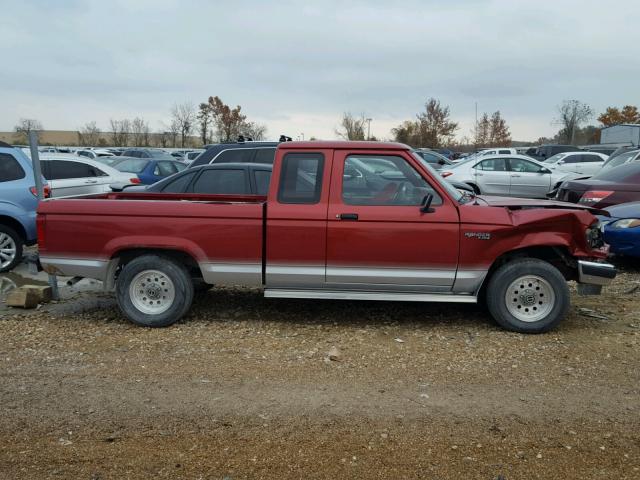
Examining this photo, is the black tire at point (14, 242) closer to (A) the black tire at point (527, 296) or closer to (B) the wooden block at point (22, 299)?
(B) the wooden block at point (22, 299)

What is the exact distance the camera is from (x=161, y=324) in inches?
214

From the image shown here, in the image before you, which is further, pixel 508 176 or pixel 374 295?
pixel 508 176

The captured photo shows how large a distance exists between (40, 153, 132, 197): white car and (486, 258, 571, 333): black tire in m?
8.26

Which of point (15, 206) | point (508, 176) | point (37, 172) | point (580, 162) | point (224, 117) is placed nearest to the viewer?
point (37, 172)

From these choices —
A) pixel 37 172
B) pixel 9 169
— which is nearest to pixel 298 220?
pixel 37 172

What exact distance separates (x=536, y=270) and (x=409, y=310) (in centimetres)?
148

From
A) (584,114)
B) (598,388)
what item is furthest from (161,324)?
(584,114)

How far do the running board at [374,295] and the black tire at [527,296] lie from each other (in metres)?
0.23

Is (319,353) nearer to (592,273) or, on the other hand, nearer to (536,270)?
(536,270)

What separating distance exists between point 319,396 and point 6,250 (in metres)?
6.19

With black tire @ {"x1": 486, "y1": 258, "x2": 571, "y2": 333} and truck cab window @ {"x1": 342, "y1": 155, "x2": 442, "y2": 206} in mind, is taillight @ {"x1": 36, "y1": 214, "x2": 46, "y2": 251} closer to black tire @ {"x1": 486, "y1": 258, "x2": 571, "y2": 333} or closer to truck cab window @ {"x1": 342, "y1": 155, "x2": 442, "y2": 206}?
truck cab window @ {"x1": 342, "y1": 155, "x2": 442, "y2": 206}

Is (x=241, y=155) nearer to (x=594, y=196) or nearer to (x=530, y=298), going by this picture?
(x=594, y=196)

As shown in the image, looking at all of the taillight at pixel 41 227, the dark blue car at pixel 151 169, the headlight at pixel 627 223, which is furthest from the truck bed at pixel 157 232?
the dark blue car at pixel 151 169

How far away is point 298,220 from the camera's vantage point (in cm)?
516
